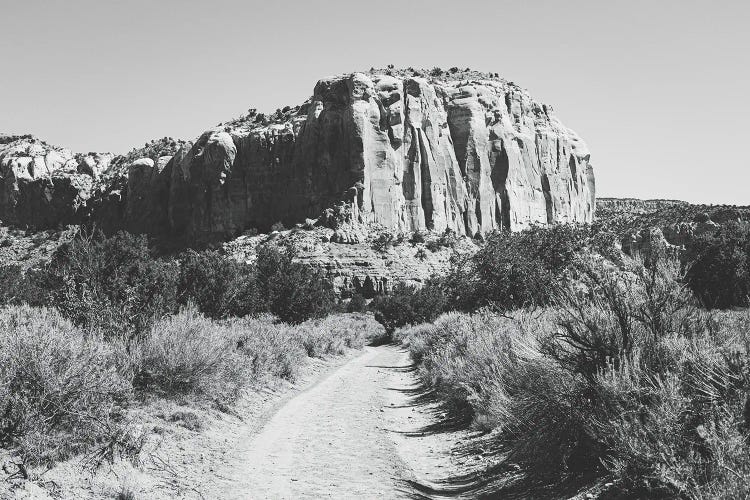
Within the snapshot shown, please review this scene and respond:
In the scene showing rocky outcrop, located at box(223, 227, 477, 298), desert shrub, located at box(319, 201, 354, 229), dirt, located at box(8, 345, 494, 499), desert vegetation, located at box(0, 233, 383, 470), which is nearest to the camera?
desert vegetation, located at box(0, 233, 383, 470)

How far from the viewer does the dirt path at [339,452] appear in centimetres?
697

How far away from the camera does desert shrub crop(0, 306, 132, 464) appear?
5820mm

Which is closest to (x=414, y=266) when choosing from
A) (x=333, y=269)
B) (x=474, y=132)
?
(x=333, y=269)

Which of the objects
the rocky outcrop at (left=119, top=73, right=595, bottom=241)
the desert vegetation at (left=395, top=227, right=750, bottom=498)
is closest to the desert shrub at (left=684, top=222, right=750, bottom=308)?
the desert vegetation at (left=395, top=227, right=750, bottom=498)

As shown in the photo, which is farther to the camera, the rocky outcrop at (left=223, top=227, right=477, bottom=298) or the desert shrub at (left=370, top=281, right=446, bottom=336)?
the rocky outcrop at (left=223, top=227, right=477, bottom=298)

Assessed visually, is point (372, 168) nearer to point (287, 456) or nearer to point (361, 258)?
point (361, 258)

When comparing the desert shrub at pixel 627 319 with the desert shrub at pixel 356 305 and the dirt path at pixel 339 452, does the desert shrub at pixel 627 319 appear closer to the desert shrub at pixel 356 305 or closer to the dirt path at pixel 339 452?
the dirt path at pixel 339 452

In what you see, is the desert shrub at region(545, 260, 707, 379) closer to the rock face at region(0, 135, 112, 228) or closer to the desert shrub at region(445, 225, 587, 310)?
the desert shrub at region(445, 225, 587, 310)

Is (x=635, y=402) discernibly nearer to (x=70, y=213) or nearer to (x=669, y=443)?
(x=669, y=443)

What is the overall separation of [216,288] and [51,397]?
22981 millimetres

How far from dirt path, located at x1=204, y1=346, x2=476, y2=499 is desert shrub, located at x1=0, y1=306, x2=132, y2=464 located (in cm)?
163

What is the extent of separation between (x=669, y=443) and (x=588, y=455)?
61.6 inches

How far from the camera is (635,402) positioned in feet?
18.2

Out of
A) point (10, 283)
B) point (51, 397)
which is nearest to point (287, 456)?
point (51, 397)
